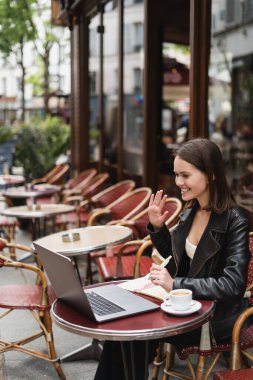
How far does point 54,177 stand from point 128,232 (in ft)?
19.3

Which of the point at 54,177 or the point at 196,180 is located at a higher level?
the point at 196,180

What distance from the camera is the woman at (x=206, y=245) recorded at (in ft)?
9.10

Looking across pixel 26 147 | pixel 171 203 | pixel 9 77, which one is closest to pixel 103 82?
pixel 26 147

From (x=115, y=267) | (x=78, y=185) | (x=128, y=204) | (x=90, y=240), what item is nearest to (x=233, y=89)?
(x=128, y=204)

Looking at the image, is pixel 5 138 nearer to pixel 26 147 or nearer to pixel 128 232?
pixel 26 147

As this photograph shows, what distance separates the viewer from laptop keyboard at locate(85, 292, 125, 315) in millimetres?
2619

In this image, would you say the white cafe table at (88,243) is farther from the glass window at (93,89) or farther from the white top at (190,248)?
the glass window at (93,89)

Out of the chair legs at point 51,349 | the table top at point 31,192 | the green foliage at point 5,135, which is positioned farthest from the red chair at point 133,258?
the green foliage at point 5,135

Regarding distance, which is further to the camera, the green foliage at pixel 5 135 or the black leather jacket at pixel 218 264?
the green foliage at pixel 5 135

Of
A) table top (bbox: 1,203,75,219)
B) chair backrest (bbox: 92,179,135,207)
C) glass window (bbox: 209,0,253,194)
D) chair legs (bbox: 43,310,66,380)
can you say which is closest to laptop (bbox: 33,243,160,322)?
chair legs (bbox: 43,310,66,380)

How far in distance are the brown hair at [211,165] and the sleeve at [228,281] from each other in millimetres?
202

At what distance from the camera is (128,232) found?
4855 mm

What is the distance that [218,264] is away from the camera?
299 centimetres

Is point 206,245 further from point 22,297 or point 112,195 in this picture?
point 112,195
